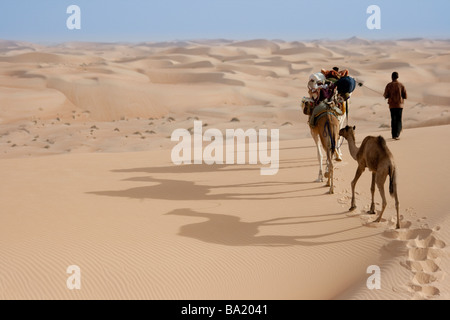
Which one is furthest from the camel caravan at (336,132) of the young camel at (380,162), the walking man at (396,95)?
the walking man at (396,95)

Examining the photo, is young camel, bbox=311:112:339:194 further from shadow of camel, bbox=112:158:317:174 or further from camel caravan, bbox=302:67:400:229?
shadow of camel, bbox=112:158:317:174

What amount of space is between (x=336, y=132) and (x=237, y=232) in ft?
10.8

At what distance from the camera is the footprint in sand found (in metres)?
5.53

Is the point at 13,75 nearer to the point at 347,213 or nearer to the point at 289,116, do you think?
the point at 289,116

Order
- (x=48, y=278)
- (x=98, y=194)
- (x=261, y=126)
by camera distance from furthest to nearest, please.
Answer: (x=261, y=126) < (x=98, y=194) < (x=48, y=278)

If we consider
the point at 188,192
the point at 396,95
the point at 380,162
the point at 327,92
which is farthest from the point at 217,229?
the point at 396,95

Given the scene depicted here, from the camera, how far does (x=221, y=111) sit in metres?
31.9

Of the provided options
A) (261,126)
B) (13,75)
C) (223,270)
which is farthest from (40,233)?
(13,75)

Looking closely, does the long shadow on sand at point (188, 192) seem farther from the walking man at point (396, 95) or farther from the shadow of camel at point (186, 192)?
the walking man at point (396, 95)

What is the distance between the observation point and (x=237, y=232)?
7656 millimetres

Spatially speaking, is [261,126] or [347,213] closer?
[347,213]

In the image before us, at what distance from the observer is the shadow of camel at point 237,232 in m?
7.17

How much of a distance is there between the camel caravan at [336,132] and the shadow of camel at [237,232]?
0.94 meters

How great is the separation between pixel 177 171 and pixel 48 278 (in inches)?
248
